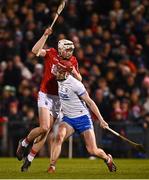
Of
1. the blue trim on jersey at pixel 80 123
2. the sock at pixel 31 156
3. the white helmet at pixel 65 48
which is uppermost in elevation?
the white helmet at pixel 65 48

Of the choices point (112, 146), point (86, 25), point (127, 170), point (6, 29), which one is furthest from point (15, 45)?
point (127, 170)

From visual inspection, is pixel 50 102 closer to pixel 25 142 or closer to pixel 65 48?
pixel 25 142

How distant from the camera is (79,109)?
637 inches

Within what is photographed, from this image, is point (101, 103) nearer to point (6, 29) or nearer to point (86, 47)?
point (86, 47)

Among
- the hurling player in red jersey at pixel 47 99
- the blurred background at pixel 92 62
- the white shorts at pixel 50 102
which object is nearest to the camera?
the hurling player in red jersey at pixel 47 99

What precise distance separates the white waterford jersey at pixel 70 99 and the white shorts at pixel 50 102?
797mm

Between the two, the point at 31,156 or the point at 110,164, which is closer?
the point at 110,164

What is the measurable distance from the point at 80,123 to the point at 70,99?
457mm

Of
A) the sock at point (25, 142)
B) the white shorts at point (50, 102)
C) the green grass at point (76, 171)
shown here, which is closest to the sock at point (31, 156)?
the green grass at point (76, 171)

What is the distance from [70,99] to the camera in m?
16.2

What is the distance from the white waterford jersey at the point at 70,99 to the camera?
1605cm

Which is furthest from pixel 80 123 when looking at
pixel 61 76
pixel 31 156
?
pixel 31 156

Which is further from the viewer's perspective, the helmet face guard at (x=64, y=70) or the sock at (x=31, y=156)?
the sock at (x=31, y=156)

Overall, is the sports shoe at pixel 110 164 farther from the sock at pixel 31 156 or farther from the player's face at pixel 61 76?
the player's face at pixel 61 76
